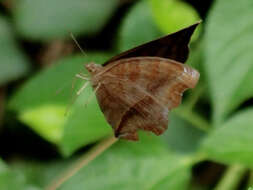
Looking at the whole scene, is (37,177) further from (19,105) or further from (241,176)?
(241,176)

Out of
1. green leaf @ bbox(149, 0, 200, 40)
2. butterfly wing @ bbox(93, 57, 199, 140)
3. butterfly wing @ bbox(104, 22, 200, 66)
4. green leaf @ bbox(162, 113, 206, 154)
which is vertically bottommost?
green leaf @ bbox(162, 113, 206, 154)

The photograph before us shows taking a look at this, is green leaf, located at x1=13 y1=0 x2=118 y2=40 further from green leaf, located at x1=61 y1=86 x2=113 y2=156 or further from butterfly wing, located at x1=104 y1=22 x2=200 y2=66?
butterfly wing, located at x1=104 y1=22 x2=200 y2=66

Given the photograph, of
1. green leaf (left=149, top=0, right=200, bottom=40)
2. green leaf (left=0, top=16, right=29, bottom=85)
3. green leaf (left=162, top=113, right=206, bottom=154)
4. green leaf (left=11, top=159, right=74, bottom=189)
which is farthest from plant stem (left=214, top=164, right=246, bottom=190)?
green leaf (left=0, top=16, right=29, bottom=85)

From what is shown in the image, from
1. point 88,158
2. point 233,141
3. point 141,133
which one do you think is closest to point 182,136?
point 141,133

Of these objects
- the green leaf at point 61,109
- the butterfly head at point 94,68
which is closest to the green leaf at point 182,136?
the green leaf at point 61,109

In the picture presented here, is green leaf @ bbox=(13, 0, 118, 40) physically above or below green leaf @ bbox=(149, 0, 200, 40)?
below
